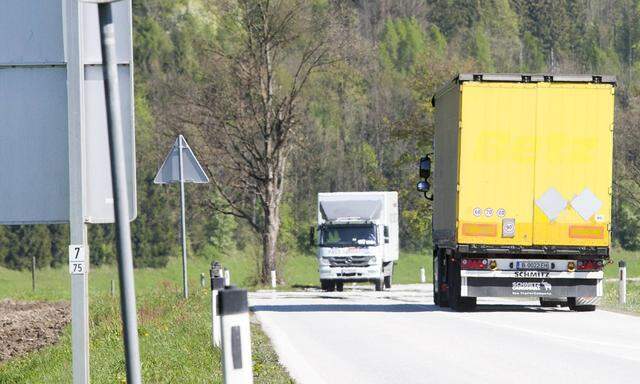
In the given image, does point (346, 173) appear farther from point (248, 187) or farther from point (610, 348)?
point (610, 348)

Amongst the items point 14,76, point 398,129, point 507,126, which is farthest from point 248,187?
point 14,76

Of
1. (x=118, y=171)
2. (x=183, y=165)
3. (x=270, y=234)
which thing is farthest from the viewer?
(x=270, y=234)

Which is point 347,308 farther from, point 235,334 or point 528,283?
point 235,334

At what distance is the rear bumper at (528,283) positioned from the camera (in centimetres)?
2364

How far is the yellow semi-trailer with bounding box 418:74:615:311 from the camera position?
23.3m

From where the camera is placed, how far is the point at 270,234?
5059 centimetres

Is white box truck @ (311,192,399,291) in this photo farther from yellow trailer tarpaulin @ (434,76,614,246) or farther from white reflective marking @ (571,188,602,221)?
white reflective marking @ (571,188,602,221)

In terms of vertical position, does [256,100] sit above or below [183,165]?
above

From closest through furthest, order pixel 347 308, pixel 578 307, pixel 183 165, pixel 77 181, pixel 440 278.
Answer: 1. pixel 77 181
2. pixel 183 165
3. pixel 578 307
4. pixel 440 278
5. pixel 347 308

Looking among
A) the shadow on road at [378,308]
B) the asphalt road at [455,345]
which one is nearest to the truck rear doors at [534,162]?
the asphalt road at [455,345]

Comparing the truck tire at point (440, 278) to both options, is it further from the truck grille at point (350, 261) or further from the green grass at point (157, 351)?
the truck grille at point (350, 261)

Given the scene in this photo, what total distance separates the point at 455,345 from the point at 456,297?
7943 mm

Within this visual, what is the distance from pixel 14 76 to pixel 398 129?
2131 inches

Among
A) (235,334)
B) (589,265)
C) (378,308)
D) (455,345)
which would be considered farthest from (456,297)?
(235,334)
